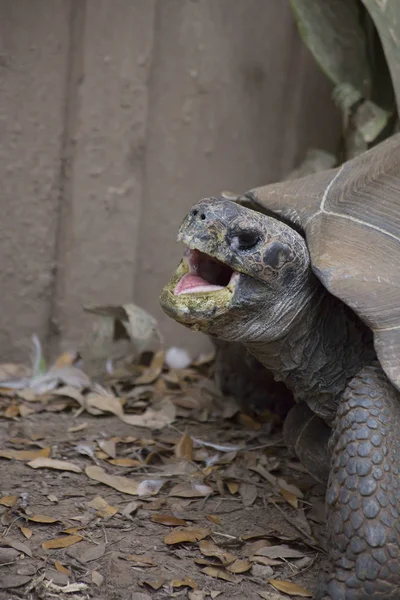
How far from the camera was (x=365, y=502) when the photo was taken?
2.07 meters

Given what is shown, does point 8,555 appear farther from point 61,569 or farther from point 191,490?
point 191,490

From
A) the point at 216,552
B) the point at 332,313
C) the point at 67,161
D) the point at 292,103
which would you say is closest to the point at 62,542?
the point at 216,552

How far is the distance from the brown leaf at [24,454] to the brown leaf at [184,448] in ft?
1.61

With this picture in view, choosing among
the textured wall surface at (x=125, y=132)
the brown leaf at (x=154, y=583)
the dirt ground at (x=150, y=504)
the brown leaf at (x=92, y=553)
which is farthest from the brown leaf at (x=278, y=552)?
the textured wall surface at (x=125, y=132)

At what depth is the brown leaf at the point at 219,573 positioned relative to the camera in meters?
2.27

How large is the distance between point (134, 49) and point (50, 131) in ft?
1.74

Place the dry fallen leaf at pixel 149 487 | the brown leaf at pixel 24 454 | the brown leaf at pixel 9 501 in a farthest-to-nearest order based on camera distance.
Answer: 1. the brown leaf at pixel 24 454
2. the dry fallen leaf at pixel 149 487
3. the brown leaf at pixel 9 501

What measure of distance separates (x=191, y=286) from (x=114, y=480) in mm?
819

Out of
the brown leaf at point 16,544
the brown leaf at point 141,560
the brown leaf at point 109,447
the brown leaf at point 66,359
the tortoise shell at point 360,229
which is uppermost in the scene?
the tortoise shell at point 360,229

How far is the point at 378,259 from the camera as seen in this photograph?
2432 millimetres

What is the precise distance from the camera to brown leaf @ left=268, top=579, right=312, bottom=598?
7.35 ft

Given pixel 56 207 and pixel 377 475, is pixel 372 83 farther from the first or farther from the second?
pixel 377 475

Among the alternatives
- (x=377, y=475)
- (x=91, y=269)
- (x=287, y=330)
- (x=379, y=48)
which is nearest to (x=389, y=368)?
(x=377, y=475)

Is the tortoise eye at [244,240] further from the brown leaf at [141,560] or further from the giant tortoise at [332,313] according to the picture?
the brown leaf at [141,560]
